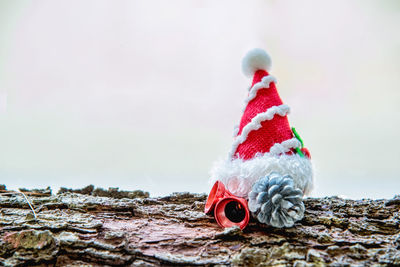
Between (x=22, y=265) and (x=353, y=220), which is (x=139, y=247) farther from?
(x=353, y=220)

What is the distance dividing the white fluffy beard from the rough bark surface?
14 cm

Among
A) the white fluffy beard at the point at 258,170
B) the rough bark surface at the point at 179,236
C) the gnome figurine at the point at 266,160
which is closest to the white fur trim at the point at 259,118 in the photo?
the gnome figurine at the point at 266,160

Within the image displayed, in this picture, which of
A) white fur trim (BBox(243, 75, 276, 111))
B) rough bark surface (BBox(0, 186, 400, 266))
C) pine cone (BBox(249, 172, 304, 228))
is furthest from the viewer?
white fur trim (BBox(243, 75, 276, 111))

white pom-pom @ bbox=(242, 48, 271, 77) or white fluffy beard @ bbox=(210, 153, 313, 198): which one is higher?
white pom-pom @ bbox=(242, 48, 271, 77)

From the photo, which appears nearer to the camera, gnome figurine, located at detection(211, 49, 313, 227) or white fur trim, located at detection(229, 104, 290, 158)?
gnome figurine, located at detection(211, 49, 313, 227)

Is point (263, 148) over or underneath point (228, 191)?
over

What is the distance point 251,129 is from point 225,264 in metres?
0.52

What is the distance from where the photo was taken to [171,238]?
2.80 ft

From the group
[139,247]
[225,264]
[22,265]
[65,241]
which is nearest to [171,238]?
[139,247]

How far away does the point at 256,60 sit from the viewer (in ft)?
3.67

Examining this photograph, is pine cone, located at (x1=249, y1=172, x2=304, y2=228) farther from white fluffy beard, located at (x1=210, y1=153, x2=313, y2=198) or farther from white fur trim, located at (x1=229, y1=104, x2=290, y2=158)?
white fur trim, located at (x1=229, y1=104, x2=290, y2=158)

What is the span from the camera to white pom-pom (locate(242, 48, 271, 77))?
43.8 inches

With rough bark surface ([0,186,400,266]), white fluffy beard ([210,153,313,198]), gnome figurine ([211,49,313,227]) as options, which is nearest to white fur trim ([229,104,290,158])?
gnome figurine ([211,49,313,227])

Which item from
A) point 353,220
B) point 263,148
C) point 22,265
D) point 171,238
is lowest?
point 22,265
